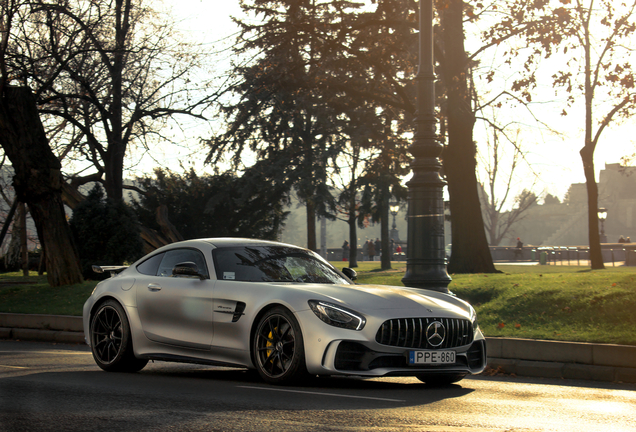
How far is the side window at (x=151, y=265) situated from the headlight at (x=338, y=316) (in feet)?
8.35

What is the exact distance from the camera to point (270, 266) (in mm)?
7945

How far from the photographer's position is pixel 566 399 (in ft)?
22.4

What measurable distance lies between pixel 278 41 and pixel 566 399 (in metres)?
14.7

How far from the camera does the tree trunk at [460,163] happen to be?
2033 cm

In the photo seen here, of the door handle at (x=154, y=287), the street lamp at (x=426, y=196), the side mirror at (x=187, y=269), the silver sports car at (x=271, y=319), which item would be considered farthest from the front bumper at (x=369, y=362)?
the street lamp at (x=426, y=196)

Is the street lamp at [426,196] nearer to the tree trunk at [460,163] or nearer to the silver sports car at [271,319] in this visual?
the silver sports car at [271,319]

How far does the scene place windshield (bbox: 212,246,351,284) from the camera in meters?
7.81

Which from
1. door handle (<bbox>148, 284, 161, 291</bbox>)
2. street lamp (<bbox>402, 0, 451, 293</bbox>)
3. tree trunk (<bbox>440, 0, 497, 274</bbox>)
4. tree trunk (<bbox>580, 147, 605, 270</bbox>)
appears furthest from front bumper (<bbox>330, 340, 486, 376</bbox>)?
tree trunk (<bbox>580, 147, 605, 270</bbox>)

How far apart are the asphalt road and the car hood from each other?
2.55ft

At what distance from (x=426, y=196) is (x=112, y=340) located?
5063 mm

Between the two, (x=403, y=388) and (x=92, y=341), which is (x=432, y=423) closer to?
(x=403, y=388)

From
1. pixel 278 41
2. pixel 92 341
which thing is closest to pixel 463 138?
pixel 278 41

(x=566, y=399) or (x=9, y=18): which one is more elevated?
(x=9, y=18)

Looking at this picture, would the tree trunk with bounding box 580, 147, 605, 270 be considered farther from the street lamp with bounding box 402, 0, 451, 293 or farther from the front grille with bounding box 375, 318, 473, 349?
the front grille with bounding box 375, 318, 473, 349
